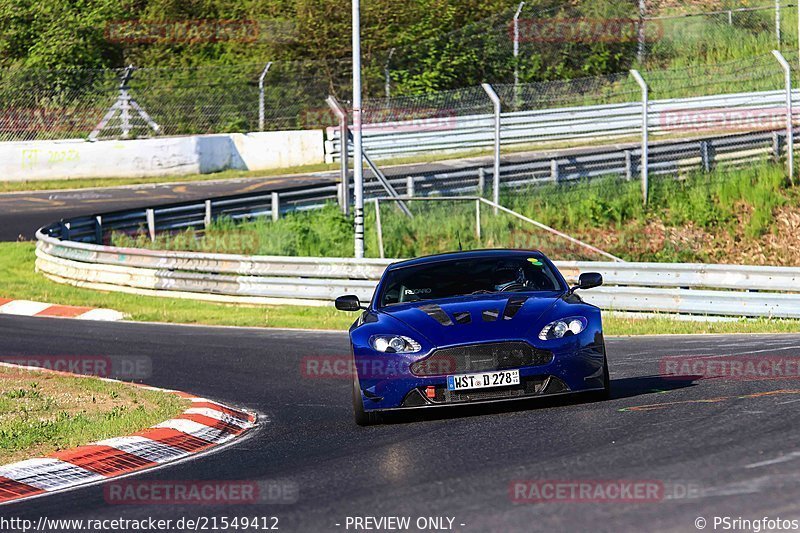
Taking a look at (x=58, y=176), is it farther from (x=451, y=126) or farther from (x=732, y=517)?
(x=732, y=517)

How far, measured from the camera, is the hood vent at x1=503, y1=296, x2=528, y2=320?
357 inches

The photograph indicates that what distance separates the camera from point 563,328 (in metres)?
9.02

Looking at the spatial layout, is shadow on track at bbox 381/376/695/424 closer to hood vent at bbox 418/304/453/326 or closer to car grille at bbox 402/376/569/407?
car grille at bbox 402/376/569/407

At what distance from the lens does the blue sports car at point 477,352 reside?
880cm

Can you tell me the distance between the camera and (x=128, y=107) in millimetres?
37438

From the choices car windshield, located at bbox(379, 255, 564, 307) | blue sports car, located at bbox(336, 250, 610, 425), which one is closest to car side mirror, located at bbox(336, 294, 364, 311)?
car windshield, located at bbox(379, 255, 564, 307)

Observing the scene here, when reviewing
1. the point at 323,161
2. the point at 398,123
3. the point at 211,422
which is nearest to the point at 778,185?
the point at 398,123

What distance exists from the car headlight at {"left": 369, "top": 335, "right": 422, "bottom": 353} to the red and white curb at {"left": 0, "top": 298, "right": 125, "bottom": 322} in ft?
38.4

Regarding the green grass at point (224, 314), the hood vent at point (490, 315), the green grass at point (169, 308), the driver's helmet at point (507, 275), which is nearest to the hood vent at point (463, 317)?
the hood vent at point (490, 315)

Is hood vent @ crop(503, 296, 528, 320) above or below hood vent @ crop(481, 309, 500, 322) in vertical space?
above

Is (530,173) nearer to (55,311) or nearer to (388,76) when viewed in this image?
(55,311)

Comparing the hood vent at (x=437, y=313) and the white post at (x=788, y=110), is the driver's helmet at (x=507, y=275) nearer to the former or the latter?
the hood vent at (x=437, y=313)

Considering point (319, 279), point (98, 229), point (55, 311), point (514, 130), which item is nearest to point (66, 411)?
point (319, 279)

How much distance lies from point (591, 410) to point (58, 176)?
1201 inches
